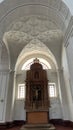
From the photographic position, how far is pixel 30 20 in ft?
21.2

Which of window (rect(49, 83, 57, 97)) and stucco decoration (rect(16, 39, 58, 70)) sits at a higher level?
stucco decoration (rect(16, 39, 58, 70))

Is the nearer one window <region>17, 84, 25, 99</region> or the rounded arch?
the rounded arch

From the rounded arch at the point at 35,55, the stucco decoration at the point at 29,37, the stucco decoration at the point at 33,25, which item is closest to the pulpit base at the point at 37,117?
the rounded arch at the point at 35,55

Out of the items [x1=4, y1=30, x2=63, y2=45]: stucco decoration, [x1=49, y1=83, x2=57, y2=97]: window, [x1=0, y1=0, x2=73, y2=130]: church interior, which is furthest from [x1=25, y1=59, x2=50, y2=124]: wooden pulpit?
[x1=4, y1=30, x2=63, y2=45]: stucco decoration

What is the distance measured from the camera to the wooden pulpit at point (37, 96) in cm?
839

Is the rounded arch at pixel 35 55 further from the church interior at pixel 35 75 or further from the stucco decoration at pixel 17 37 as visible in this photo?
the stucco decoration at pixel 17 37

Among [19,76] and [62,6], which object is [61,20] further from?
[19,76]

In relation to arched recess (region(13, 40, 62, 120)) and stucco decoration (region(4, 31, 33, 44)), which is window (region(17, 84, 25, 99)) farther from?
stucco decoration (region(4, 31, 33, 44))

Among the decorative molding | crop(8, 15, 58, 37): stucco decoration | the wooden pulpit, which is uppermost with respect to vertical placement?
crop(8, 15, 58, 37): stucco decoration

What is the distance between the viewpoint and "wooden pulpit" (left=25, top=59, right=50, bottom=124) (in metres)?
8.39

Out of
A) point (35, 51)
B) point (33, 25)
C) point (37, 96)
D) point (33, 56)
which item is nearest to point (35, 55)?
point (33, 56)

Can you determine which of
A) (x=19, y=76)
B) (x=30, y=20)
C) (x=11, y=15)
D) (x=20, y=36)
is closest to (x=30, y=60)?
(x=19, y=76)

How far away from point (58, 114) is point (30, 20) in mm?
6560

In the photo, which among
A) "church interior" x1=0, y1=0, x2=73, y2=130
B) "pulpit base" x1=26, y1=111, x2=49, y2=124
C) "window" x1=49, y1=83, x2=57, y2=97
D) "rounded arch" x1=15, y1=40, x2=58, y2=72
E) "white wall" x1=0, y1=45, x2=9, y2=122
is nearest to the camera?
"church interior" x1=0, y1=0, x2=73, y2=130
